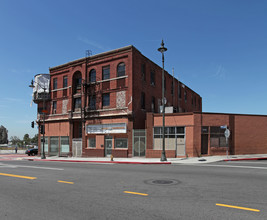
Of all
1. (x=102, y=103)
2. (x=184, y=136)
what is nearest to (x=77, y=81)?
(x=102, y=103)

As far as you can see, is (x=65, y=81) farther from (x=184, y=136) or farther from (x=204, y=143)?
(x=204, y=143)

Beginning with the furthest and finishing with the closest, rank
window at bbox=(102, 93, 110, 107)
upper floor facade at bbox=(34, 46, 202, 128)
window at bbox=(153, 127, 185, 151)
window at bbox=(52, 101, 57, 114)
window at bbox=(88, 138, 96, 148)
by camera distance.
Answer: window at bbox=(52, 101, 57, 114)
window at bbox=(88, 138, 96, 148)
window at bbox=(102, 93, 110, 107)
upper floor facade at bbox=(34, 46, 202, 128)
window at bbox=(153, 127, 185, 151)

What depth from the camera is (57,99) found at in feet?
109

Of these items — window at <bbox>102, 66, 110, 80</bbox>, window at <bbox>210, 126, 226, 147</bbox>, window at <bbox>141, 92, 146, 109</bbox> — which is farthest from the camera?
window at <bbox>102, 66, 110, 80</bbox>

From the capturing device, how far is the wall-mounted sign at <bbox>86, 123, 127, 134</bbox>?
2580 cm

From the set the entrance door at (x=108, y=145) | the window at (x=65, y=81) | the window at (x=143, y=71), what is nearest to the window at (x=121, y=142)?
the entrance door at (x=108, y=145)

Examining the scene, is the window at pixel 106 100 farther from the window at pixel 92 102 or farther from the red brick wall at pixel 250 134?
the red brick wall at pixel 250 134

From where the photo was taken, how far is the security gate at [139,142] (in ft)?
81.1

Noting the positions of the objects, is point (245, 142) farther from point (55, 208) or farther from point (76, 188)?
point (55, 208)

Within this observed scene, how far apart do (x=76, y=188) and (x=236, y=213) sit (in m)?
5.60

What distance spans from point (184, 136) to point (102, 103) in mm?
11277

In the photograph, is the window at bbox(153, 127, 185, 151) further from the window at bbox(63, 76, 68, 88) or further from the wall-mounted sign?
the window at bbox(63, 76, 68, 88)

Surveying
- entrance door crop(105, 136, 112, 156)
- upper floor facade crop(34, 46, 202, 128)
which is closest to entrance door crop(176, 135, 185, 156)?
upper floor facade crop(34, 46, 202, 128)

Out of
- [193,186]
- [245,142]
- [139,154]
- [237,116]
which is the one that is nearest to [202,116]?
[237,116]
